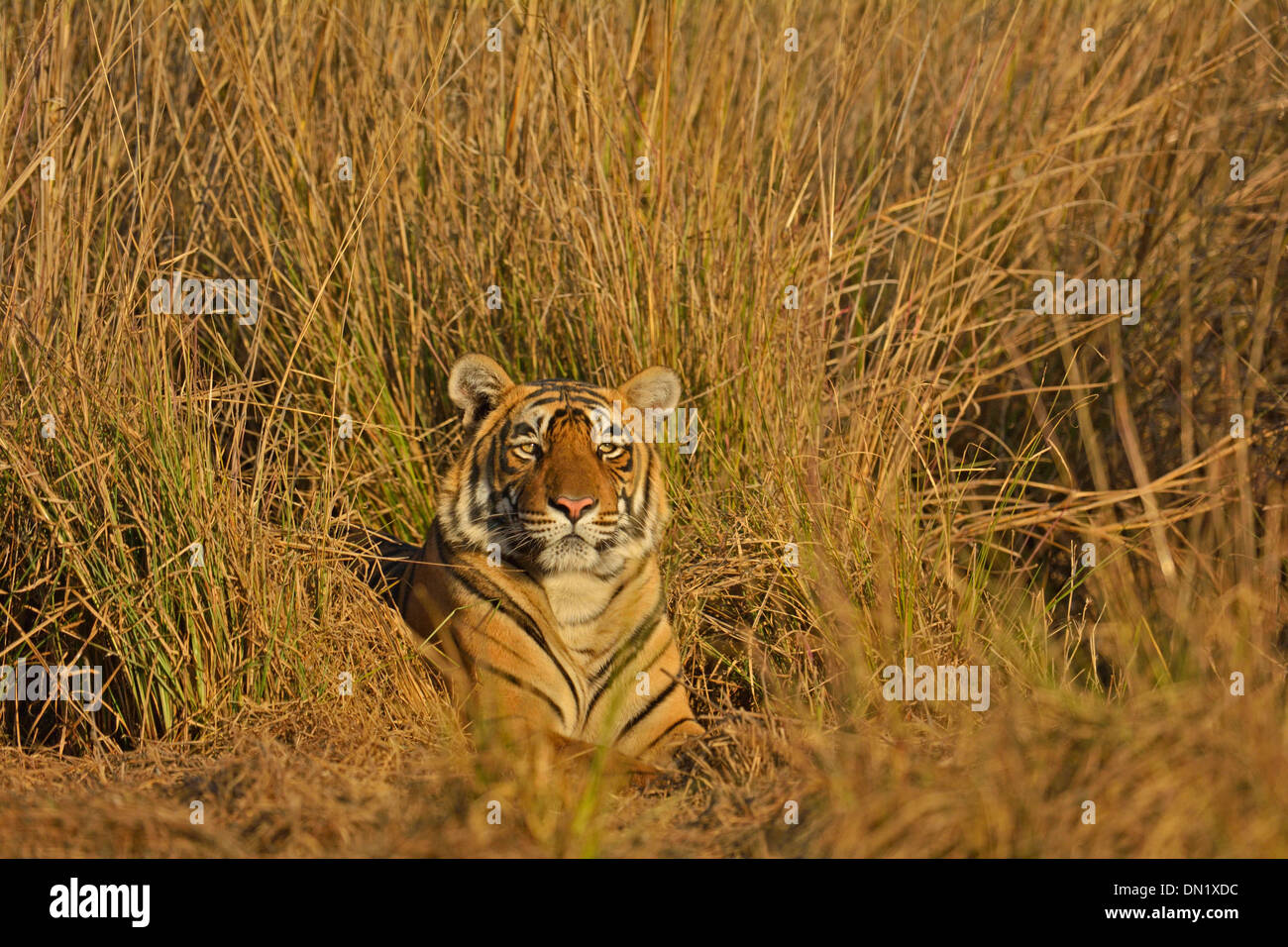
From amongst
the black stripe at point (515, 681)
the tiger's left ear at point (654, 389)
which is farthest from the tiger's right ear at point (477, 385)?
the black stripe at point (515, 681)

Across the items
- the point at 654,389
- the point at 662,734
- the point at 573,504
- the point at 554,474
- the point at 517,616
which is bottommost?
the point at 662,734

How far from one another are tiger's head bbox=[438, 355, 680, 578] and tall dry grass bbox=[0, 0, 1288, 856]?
0.45 metres

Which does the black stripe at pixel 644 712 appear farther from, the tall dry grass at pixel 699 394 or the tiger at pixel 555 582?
the tall dry grass at pixel 699 394

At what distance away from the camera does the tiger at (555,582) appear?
4.04 m

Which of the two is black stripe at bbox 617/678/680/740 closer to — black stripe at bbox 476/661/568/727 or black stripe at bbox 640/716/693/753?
black stripe at bbox 640/716/693/753

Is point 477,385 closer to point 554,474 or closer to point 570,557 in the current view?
point 554,474

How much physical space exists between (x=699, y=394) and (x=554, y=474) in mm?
1066

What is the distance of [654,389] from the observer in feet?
14.4

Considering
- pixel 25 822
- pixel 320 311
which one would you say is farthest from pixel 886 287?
pixel 25 822

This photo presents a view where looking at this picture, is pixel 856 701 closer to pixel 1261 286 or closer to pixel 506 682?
pixel 506 682

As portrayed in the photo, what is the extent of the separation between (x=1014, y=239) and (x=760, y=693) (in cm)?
254

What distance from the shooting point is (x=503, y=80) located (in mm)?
5555

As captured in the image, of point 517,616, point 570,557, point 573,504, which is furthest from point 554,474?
point 517,616

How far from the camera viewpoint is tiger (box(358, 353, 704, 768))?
4.04 metres
